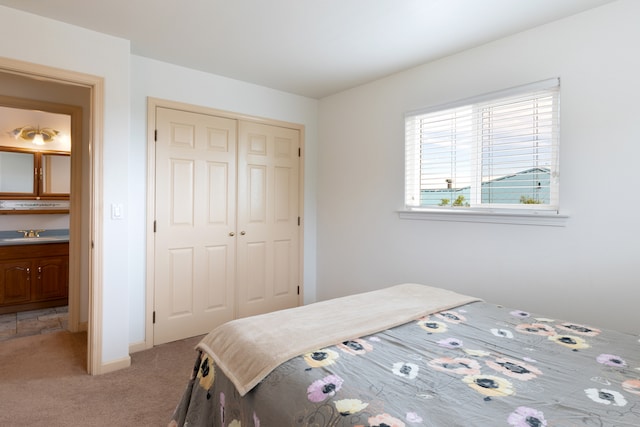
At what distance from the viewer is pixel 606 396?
105 cm

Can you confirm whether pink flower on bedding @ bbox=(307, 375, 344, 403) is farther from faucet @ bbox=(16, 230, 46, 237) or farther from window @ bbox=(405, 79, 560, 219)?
faucet @ bbox=(16, 230, 46, 237)

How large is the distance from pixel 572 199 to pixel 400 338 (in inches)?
61.2

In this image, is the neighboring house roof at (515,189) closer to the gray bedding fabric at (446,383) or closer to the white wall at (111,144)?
the gray bedding fabric at (446,383)

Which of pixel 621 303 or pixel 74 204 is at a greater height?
pixel 74 204

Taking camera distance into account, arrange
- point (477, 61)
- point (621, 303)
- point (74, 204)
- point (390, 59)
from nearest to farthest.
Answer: point (621, 303) < point (477, 61) < point (390, 59) < point (74, 204)

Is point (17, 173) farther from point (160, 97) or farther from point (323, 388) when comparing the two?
point (323, 388)

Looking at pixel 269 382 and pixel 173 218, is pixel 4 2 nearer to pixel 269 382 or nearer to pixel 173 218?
pixel 173 218

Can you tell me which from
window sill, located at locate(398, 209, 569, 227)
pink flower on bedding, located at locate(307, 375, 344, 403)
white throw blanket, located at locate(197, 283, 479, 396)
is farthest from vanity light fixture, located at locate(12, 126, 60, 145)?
pink flower on bedding, located at locate(307, 375, 344, 403)

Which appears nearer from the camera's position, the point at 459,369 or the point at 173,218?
the point at 459,369

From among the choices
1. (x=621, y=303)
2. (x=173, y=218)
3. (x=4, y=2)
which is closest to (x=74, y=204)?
(x=173, y=218)

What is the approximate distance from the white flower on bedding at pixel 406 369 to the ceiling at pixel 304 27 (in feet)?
6.44

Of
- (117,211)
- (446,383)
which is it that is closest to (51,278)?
(117,211)

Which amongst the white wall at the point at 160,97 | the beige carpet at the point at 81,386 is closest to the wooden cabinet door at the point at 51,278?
the beige carpet at the point at 81,386

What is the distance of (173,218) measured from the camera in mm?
3092
